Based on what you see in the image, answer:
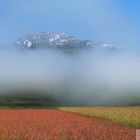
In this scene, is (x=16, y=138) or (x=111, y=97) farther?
(x=111, y=97)

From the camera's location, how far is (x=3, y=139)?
1619cm

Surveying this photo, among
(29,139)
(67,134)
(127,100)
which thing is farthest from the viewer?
(127,100)

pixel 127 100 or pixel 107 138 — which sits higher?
pixel 127 100

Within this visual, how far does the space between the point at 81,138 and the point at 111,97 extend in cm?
18413

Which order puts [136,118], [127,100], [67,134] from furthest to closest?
[127,100], [136,118], [67,134]

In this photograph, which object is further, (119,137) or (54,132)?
(54,132)

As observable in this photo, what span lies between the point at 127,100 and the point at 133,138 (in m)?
181

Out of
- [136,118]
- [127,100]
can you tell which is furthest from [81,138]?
[127,100]

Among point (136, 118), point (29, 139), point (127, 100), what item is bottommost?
point (29, 139)

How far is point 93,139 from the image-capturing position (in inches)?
640

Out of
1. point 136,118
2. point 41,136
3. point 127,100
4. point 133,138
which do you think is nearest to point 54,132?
point 41,136

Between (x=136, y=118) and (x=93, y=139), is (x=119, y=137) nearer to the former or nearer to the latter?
(x=93, y=139)

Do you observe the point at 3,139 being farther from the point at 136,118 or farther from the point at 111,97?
the point at 111,97

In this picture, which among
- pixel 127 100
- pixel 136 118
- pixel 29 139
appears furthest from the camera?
pixel 127 100
